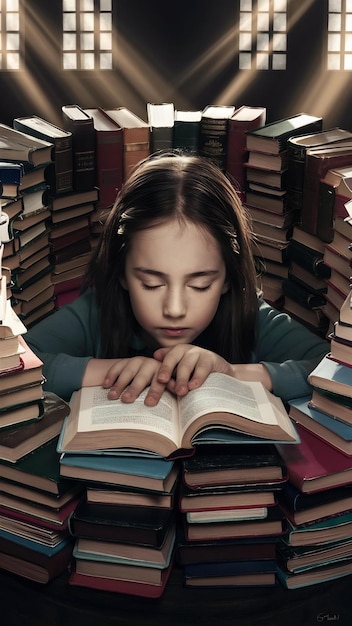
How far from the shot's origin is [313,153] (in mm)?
3096

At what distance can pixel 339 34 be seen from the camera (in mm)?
4160

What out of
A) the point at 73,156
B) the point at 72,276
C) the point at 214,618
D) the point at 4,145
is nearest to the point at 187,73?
the point at 73,156

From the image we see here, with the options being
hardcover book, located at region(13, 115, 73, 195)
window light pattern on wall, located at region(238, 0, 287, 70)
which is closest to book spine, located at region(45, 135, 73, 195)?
hardcover book, located at region(13, 115, 73, 195)

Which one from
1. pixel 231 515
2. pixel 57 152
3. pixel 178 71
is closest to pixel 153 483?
pixel 231 515

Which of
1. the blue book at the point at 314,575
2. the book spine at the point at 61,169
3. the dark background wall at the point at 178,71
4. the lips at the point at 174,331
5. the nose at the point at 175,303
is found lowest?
the blue book at the point at 314,575

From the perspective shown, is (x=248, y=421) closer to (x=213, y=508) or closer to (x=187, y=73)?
(x=213, y=508)

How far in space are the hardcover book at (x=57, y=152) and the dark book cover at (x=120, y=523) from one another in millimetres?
2082

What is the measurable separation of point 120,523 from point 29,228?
73.4 inches

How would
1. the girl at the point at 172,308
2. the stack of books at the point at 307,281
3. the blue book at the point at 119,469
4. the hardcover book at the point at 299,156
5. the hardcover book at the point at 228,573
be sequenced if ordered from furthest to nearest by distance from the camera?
the hardcover book at the point at 299,156 < the stack of books at the point at 307,281 < the girl at the point at 172,308 < the hardcover book at the point at 228,573 < the blue book at the point at 119,469

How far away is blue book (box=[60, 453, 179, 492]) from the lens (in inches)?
59.9

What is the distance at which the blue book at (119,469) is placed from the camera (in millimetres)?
1521

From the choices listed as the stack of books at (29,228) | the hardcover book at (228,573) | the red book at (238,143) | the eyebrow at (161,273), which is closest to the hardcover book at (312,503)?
the hardcover book at (228,573)

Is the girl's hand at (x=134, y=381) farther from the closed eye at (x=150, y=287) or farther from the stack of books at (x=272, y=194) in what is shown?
the stack of books at (x=272, y=194)

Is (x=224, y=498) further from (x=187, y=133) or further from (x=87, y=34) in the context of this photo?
(x=87, y=34)
